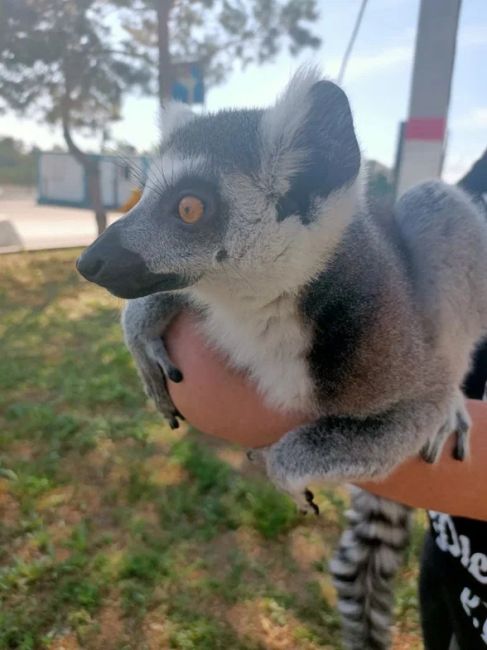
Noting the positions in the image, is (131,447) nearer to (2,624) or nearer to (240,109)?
(2,624)

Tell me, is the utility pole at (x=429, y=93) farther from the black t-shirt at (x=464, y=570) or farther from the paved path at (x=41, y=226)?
the paved path at (x=41, y=226)

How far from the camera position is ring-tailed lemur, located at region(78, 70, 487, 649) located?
1210 mm

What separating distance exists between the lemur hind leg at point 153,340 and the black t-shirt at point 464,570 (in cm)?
68

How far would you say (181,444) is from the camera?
3.40m

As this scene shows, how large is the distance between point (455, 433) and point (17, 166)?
2192cm

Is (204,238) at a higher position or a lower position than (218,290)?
higher

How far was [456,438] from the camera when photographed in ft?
3.90

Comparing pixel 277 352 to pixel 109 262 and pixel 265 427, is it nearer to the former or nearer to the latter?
pixel 265 427

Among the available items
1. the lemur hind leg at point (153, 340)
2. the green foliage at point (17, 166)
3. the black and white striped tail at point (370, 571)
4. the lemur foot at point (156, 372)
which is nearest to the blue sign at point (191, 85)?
the lemur hind leg at point (153, 340)

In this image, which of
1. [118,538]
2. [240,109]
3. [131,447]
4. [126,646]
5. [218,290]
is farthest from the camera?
[131,447]

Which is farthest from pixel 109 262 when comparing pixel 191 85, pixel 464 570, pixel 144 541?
pixel 191 85

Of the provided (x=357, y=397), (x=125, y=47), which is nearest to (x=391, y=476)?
(x=357, y=397)

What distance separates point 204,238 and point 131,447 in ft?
7.79

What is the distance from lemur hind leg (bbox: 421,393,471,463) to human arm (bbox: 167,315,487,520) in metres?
0.02
